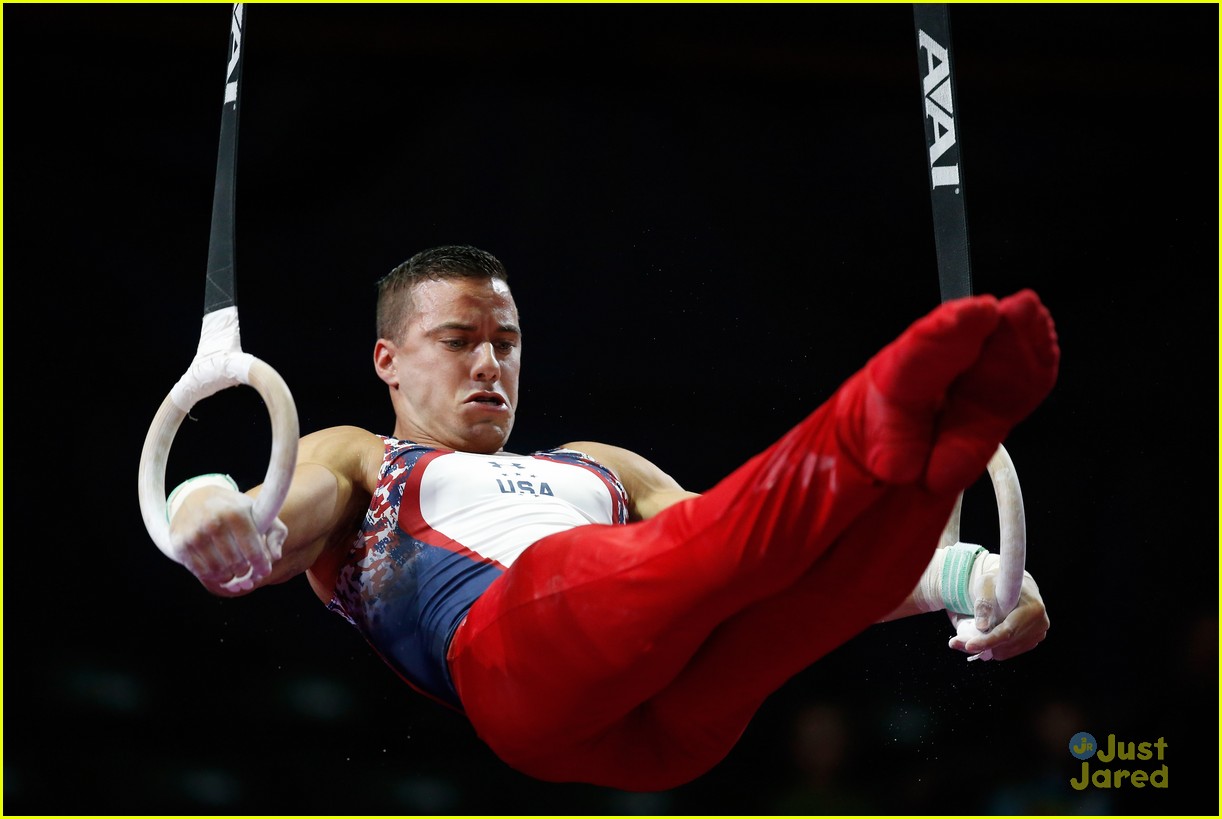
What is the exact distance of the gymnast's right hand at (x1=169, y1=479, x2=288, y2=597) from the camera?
1.86 metres

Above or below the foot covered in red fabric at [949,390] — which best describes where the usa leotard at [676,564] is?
below

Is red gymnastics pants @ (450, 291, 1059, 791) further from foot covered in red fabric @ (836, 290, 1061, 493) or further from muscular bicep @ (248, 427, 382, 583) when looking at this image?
muscular bicep @ (248, 427, 382, 583)

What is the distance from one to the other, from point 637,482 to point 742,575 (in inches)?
42.4

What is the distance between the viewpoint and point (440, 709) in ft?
12.3

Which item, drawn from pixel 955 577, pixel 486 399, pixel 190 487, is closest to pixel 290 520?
pixel 190 487

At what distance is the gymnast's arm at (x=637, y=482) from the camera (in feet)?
9.02

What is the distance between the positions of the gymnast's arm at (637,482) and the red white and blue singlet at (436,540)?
195 millimetres

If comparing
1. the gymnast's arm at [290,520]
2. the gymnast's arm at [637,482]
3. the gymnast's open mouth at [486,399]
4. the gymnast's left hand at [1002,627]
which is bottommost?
the gymnast's left hand at [1002,627]

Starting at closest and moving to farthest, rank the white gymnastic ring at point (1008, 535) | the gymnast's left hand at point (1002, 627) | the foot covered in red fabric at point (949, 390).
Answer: the foot covered in red fabric at point (949, 390)
the white gymnastic ring at point (1008, 535)
the gymnast's left hand at point (1002, 627)

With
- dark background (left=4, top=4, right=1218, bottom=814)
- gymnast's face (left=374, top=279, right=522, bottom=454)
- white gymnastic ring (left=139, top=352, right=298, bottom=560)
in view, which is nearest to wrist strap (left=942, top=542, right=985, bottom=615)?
gymnast's face (left=374, top=279, right=522, bottom=454)

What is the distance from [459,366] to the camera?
107 inches

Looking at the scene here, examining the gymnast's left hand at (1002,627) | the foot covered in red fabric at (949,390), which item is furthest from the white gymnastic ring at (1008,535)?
the foot covered in red fabric at (949,390)

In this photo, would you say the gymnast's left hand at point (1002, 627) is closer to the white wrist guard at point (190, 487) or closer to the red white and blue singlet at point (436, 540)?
the red white and blue singlet at point (436, 540)

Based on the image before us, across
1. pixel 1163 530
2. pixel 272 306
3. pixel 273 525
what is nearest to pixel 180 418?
pixel 273 525
